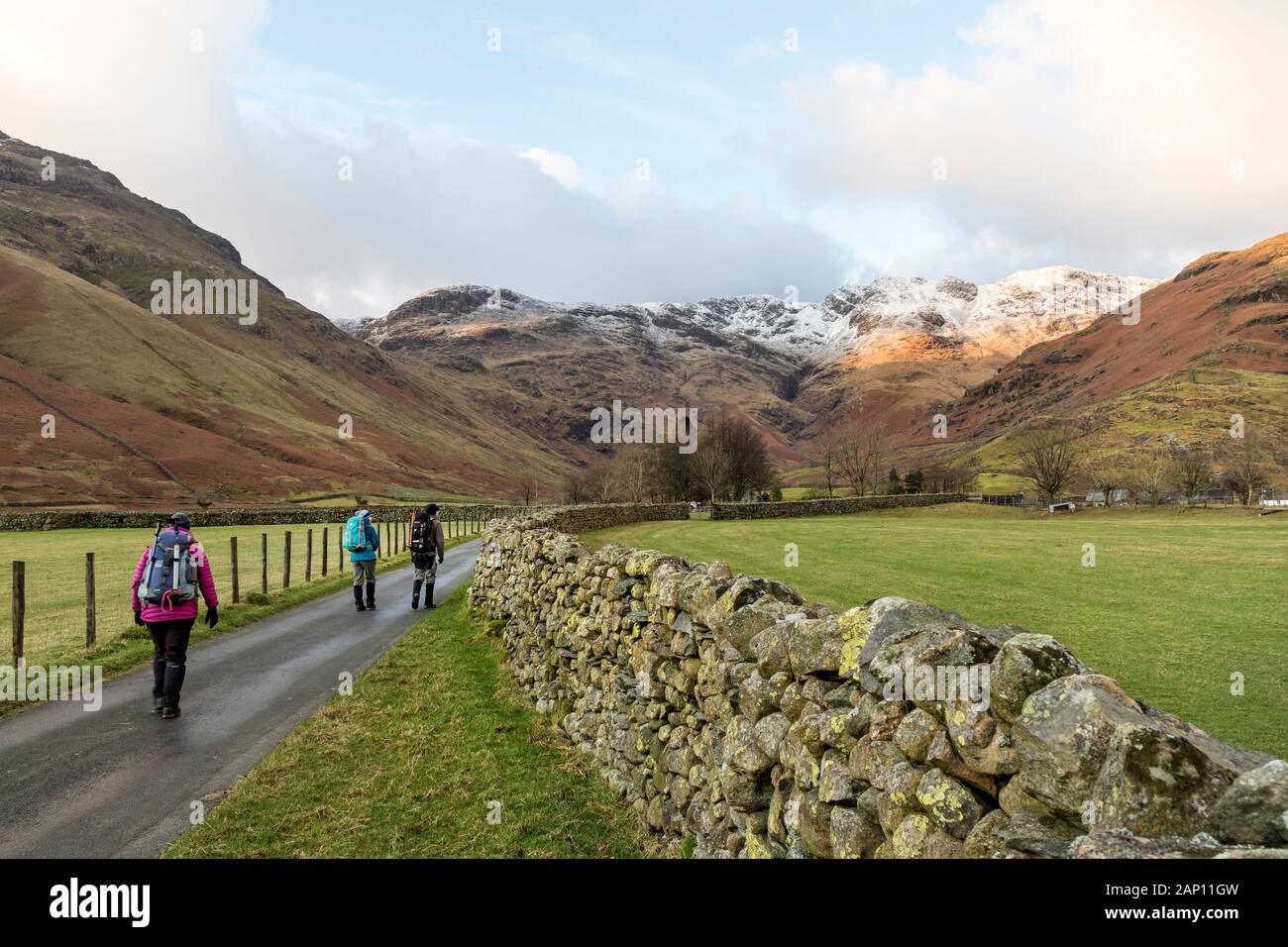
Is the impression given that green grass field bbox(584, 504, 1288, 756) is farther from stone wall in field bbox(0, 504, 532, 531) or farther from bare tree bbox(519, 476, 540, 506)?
bare tree bbox(519, 476, 540, 506)

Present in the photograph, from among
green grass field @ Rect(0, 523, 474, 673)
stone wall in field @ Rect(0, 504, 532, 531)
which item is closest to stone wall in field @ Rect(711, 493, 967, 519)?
stone wall in field @ Rect(0, 504, 532, 531)

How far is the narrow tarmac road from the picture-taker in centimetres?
672

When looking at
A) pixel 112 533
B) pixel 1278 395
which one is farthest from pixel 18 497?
pixel 1278 395

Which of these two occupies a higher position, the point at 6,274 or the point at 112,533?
the point at 6,274

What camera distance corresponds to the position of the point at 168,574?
1006cm

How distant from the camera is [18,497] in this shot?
276 ft

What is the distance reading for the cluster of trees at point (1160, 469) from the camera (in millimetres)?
71938

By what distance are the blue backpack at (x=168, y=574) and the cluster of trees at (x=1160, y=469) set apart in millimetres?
81481

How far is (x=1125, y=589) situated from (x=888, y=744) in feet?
62.9

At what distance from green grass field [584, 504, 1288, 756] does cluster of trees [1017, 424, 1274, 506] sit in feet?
123

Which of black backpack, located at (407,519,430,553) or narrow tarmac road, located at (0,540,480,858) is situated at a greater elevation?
black backpack, located at (407,519,430,553)
